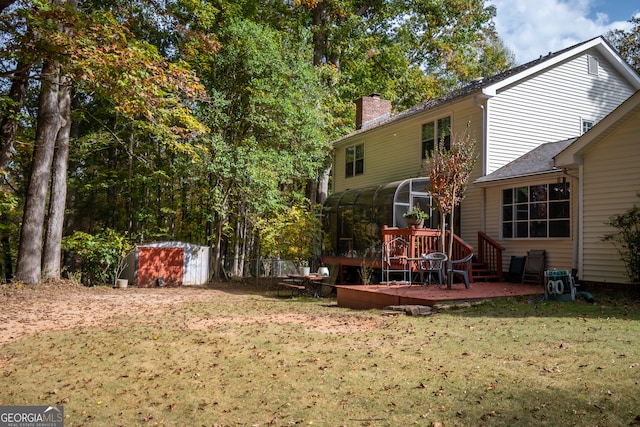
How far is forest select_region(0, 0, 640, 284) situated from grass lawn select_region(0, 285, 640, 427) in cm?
650

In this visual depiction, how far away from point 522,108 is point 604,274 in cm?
641

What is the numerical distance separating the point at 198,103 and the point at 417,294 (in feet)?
41.1

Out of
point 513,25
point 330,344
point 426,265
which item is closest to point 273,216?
point 426,265

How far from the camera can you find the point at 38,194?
552 inches

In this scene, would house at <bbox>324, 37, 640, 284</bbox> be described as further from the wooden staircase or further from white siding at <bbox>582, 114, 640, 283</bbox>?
white siding at <bbox>582, 114, 640, 283</bbox>

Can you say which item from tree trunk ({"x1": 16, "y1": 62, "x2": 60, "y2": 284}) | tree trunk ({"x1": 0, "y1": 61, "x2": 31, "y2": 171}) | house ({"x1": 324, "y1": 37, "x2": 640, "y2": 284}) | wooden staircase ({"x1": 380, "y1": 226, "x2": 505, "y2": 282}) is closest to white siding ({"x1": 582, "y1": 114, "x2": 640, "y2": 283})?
house ({"x1": 324, "y1": 37, "x2": 640, "y2": 284})

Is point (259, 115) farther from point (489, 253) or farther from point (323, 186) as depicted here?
point (489, 253)

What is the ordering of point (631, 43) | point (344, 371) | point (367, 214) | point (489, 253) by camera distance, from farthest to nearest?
point (631, 43) → point (367, 214) → point (489, 253) → point (344, 371)

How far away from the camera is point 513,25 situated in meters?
32.4

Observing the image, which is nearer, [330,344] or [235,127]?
[330,344]

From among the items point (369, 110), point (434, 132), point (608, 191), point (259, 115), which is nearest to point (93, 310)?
point (259, 115)

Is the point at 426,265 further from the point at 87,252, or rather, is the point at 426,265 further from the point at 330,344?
the point at 87,252

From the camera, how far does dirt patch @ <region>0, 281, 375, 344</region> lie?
8.53 metres

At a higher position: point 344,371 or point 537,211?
point 537,211
